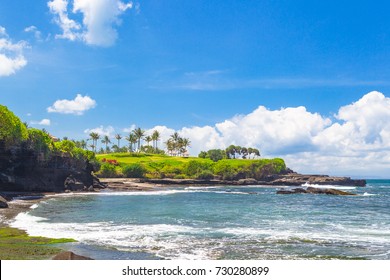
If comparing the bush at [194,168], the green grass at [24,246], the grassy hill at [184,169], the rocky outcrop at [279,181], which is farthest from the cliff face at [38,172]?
the bush at [194,168]

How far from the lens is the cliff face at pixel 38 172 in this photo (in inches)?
3135

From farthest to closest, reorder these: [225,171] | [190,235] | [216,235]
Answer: [225,171], [216,235], [190,235]

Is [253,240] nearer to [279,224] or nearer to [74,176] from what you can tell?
[279,224]

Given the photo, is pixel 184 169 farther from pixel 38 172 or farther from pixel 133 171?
pixel 38 172

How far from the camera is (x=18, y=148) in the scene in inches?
3300

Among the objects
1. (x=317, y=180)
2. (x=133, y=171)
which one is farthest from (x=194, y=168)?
(x=317, y=180)

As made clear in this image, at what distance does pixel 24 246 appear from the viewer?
2373 cm

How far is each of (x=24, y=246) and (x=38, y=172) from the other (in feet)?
242

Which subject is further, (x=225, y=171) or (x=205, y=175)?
(x=225, y=171)

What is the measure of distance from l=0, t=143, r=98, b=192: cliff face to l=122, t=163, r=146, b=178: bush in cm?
4615

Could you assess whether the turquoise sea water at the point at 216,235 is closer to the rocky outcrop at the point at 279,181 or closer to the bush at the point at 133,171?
the rocky outcrop at the point at 279,181

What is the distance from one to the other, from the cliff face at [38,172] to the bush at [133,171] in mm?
46154

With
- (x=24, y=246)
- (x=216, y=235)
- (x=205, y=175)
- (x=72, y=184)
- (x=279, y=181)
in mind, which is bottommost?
(x=279, y=181)
